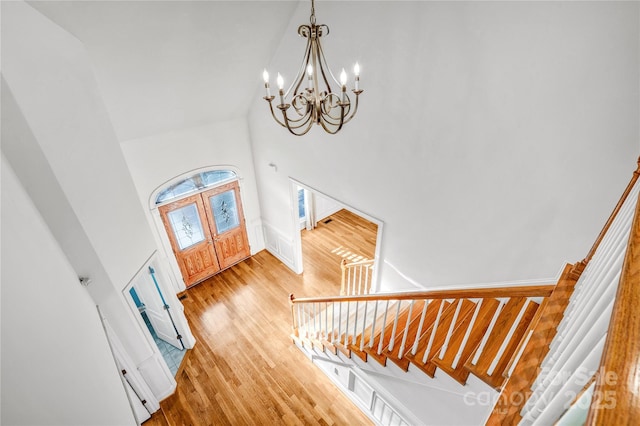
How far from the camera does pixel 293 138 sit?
4.83 metres

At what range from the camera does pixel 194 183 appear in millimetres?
5586

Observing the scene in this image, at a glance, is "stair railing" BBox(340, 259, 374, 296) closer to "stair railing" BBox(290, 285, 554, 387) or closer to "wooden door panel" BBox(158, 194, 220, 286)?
"stair railing" BBox(290, 285, 554, 387)

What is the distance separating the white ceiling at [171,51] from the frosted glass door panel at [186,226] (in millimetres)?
1551

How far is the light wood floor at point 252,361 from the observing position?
155 inches

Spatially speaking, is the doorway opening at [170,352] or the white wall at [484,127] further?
the doorway opening at [170,352]

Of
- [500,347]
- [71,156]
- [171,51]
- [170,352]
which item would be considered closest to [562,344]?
[500,347]

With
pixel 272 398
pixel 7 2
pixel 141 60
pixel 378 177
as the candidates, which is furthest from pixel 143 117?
pixel 272 398

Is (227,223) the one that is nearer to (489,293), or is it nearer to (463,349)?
(463,349)

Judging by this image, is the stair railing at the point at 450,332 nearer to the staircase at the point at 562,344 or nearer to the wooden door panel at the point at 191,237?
the staircase at the point at 562,344

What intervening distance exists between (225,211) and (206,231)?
55cm

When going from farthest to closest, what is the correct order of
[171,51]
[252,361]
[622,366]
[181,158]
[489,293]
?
[181,158], [252,361], [171,51], [489,293], [622,366]

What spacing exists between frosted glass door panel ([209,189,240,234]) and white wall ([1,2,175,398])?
8.10ft

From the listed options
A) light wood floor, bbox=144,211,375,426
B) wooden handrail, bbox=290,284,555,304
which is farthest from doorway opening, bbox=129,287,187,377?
wooden handrail, bbox=290,284,555,304

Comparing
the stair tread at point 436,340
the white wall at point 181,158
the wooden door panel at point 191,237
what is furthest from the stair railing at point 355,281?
the wooden door panel at point 191,237
